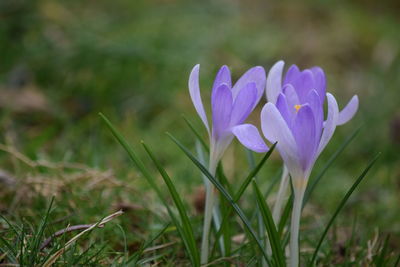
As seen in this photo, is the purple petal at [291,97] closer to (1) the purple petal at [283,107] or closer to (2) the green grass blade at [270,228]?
(1) the purple petal at [283,107]

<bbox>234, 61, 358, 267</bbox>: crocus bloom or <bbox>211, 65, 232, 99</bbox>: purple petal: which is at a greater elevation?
<bbox>211, 65, 232, 99</bbox>: purple petal

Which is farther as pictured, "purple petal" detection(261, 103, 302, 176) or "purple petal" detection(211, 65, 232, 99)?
"purple petal" detection(211, 65, 232, 99)

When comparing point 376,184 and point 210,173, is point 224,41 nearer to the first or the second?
point 376,184

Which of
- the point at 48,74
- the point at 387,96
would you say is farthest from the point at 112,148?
the point at 387,96

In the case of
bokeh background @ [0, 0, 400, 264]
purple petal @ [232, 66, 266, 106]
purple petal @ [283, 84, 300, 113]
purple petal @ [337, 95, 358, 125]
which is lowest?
bokeh background @ [0, 0, 400, 264]

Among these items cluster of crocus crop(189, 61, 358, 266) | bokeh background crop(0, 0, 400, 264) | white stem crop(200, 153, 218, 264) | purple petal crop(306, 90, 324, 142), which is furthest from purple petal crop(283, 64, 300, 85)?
bokeh background crop(0, 0, 400, 264)

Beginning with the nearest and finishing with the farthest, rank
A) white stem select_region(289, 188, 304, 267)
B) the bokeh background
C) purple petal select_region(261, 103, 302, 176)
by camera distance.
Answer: purple petal select_region(261, 103, 302, 176), white stem select_region(289, 188, 304, 267), the bokeh background

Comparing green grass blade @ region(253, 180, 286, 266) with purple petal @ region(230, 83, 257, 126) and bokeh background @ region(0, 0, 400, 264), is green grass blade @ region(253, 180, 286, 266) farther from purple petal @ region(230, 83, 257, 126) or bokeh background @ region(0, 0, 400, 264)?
bokeh background @ region(0, 0, 400, 264)

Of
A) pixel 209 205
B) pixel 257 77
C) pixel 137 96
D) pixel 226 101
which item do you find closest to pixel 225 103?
pixel 226 101
